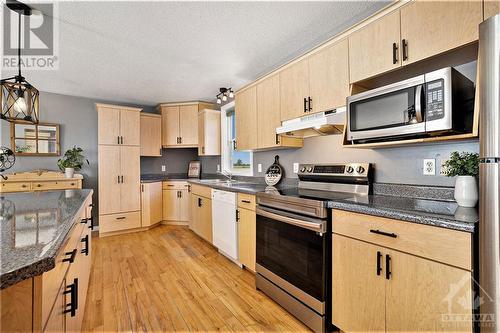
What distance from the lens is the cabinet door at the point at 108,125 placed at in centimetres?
400

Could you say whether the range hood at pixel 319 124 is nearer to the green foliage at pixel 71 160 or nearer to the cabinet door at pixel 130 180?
the cabinet door at pixel 130 180

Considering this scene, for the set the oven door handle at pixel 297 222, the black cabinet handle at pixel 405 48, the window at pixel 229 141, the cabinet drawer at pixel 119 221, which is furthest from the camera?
the window at pixel 229 141

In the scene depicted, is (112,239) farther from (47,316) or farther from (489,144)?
(489,144)

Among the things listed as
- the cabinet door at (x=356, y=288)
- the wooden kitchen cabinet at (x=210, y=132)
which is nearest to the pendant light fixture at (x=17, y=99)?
the cabinet door at (x=356, y=288)

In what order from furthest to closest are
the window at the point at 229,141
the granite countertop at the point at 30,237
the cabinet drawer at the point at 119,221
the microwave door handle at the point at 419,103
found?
the window at the point at 229,141 → the cabinet drawer at the point at 119,221 → the microwave door handle at the point at 419,103 → the granite countertop at the point at 30,237

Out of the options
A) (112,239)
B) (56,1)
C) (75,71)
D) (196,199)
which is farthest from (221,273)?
(75,71)

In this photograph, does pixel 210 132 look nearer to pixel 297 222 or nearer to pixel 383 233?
pixel 297 222

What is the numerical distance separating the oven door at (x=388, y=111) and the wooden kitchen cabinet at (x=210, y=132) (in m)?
3.03

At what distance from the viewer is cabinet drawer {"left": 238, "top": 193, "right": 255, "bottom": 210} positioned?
2416mm

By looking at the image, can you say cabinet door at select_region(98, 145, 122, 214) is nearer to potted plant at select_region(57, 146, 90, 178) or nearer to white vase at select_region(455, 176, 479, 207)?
potted plant at select_region(57, 146, 90, 178)

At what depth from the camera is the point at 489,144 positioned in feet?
3.36

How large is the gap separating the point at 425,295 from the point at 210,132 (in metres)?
3.88

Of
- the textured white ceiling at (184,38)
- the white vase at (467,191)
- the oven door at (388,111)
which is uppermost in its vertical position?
the textured white ceiling at (184,38)

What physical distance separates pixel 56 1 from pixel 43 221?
71.4 inches
